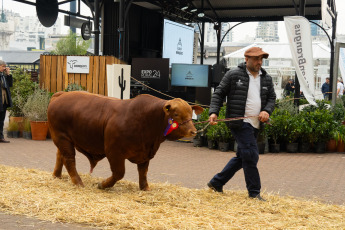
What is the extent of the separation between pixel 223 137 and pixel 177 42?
10.4m

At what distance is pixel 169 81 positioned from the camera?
16609 millimetres

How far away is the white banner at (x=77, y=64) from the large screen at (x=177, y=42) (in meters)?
6.21

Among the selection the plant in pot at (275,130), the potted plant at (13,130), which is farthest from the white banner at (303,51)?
the potted plant at (13,130)

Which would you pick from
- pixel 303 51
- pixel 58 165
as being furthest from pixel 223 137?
pixel 58 165

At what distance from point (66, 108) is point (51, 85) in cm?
870

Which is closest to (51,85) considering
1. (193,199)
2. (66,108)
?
(66,108)

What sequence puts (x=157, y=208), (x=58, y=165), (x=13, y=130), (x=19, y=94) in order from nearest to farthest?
(x=157, y=208), (x=58, y=165), (x=13, y=130), (x=19, y=94)

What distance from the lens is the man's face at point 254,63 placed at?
19.8 ft

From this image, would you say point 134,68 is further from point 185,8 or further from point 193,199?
point 193,199

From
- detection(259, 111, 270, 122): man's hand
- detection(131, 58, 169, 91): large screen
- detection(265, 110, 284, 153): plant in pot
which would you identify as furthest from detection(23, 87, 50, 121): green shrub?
detection(259, 111, 270, 122): man's hand

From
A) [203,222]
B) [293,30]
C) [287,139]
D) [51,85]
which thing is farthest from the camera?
[51,85]

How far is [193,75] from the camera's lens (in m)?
15.6

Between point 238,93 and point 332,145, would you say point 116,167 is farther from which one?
point 332,145

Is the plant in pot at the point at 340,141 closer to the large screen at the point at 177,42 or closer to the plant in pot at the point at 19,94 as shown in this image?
the plant in pot at the point at 19,94
